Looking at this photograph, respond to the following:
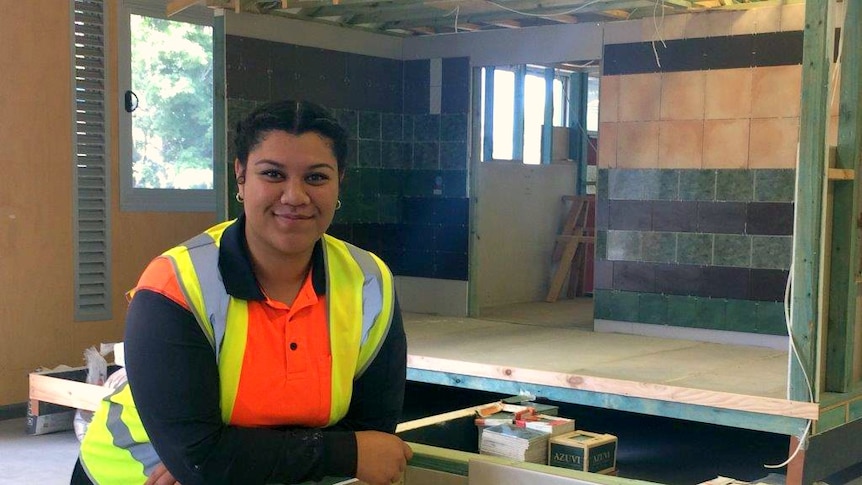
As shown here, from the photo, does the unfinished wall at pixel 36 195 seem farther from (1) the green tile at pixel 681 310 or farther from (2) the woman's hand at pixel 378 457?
(2) the woman's hand at pixel 378 457

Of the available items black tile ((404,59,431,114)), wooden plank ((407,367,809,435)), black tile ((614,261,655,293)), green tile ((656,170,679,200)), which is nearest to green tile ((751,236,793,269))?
green tile ((656,170,679,200))

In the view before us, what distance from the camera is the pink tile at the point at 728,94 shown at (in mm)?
6570

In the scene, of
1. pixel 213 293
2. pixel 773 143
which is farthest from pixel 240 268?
pixel 773 143

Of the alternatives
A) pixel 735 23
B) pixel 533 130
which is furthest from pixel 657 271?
pixel 533 130

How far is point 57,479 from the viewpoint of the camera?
5.37 meters

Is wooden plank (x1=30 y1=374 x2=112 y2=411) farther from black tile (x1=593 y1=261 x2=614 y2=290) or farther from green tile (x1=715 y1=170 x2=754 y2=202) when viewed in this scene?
green tile (x1=715 y1=170 x2=754 y2=202)

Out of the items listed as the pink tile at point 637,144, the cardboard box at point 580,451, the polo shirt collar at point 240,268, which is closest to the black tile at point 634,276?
the pink tile at point 637,144

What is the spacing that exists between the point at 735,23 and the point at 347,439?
5415 mm

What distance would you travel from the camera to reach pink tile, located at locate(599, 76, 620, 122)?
7211mm

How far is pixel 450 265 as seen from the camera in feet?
27.2

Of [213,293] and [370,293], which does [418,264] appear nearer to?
[370,293]

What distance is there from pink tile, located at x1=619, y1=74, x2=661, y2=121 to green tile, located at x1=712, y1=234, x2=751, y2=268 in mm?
968

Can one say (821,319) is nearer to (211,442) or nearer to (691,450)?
(691,450)

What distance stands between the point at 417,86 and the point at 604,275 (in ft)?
7.59
